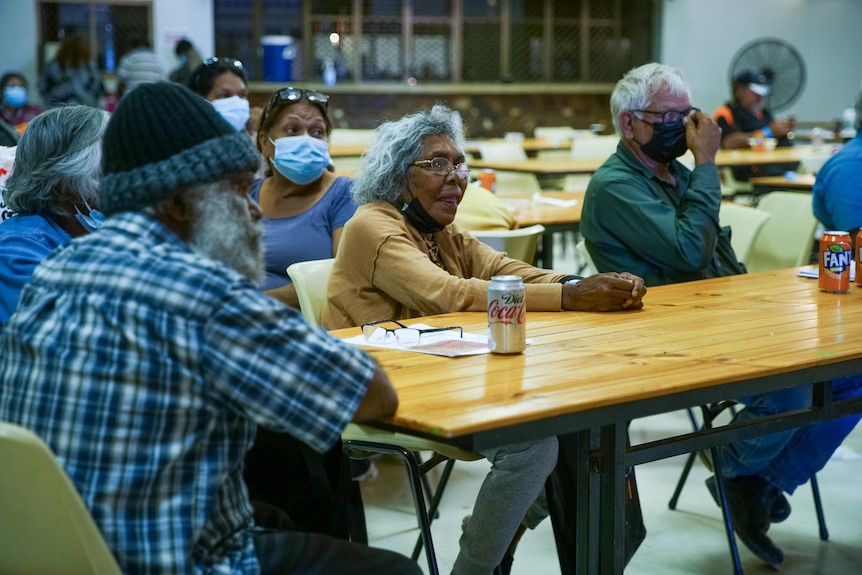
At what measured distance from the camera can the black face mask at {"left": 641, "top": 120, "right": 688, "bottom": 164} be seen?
10.7ft

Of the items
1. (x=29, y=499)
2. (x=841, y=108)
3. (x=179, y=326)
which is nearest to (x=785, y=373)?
(x=179, y=326)

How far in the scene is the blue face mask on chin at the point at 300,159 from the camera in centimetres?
325

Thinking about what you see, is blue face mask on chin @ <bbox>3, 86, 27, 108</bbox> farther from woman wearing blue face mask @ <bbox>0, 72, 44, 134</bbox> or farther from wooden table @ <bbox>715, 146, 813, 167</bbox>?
wooden table @ <bbox>715, 146, 813, 167</bbox>

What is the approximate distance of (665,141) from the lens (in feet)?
10.7

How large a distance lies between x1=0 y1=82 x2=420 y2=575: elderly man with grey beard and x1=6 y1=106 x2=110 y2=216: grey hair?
3.11ft

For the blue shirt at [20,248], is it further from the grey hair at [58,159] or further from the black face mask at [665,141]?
the black face mask at [665,141]

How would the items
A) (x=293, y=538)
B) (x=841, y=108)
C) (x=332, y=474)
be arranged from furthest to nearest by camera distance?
(x=841, y=108)
(x=332, y=474)
(x=293, y=538)

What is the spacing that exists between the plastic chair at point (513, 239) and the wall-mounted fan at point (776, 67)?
9.99 m

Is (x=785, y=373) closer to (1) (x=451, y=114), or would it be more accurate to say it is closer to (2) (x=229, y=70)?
(1) (x=451, y=114)

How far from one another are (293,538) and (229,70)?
3157mm

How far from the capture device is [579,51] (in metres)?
13.1

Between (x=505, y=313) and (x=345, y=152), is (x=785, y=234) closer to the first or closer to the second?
(x=505, y=313)

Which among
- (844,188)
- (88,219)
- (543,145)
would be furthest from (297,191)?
(543,145)

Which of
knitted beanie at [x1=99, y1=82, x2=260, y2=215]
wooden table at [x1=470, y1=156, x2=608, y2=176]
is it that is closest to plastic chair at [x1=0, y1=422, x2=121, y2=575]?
knitted beanie at [x1=99, y1=82, x2=260, y2=215]
